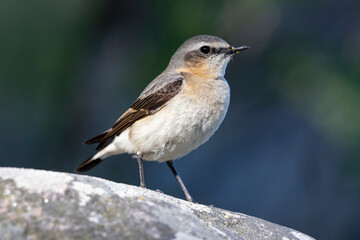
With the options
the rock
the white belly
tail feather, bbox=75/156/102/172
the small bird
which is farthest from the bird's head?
the rock

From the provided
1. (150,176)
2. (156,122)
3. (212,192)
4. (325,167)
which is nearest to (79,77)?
(150,176)

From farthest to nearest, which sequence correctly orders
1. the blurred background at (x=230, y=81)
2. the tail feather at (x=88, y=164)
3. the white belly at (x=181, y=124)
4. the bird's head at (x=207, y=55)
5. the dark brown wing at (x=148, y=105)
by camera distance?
the blurred background at (x=230, y=81) → the tail feather at (x=88, y=164) → the bird's head at (x=207, y=55) → the dark brown wing at (x=148, y=105) → the white belly at (x=181, y=124)

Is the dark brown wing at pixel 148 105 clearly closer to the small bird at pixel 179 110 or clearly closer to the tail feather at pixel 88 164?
the small bird at pixel 179 110

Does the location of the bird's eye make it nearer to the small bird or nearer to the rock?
the small bird

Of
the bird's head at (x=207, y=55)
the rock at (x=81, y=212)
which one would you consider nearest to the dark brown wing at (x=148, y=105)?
the bird's head at (x=207, y=55)

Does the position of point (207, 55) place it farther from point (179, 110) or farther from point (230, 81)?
point (230, 81)

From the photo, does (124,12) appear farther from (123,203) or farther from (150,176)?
(123,203)

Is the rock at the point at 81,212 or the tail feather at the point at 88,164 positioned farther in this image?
the tail feather at the point at 88,164
